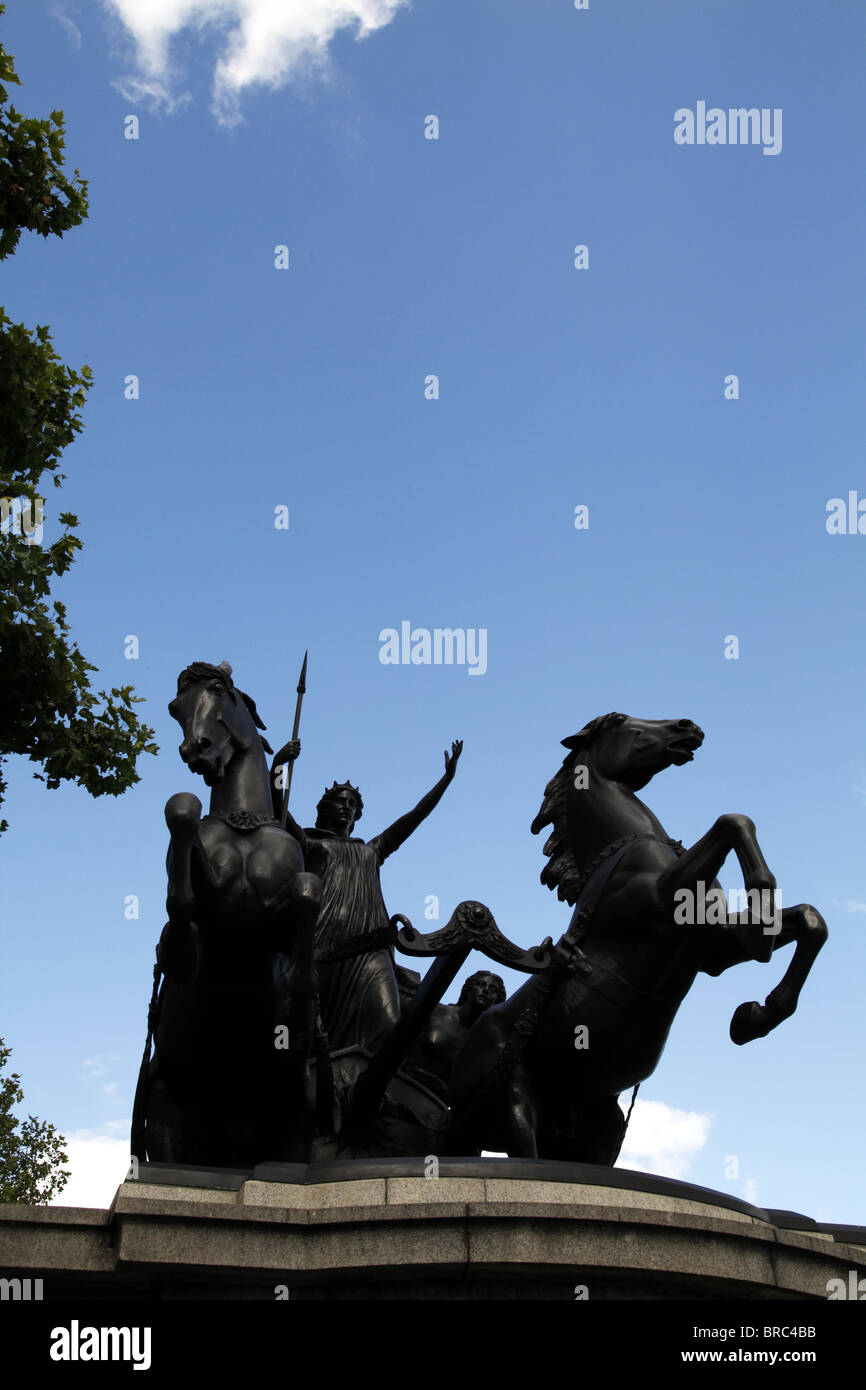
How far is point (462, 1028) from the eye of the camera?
11.9 m

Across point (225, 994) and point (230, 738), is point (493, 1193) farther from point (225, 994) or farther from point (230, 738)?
point (230, 738)

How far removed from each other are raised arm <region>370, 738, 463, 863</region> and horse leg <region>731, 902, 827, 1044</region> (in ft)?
13.7

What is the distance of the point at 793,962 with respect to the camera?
8992 millimetres

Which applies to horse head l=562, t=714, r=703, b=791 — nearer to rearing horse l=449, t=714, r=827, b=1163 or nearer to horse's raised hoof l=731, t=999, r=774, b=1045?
rearing horse l=449, t=714, r=827, b=1163

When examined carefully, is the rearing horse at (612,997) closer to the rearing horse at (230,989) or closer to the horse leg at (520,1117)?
the horse leg at (520,1117)

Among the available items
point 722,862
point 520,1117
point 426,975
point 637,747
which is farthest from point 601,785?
point 520,1117

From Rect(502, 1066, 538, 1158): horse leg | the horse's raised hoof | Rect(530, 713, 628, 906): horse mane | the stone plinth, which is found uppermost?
Rect(530, 713, 628, 906): horse mane

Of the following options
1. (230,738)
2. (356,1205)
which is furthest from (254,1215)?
(230,738)

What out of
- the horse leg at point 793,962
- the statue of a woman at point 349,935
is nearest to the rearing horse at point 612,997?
the horse leg at point 793,962

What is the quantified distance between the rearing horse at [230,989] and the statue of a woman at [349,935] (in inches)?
50.5

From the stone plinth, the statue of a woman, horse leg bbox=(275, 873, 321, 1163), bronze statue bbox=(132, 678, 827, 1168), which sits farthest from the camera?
the statue of a woman

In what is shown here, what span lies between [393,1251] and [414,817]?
20.3ft

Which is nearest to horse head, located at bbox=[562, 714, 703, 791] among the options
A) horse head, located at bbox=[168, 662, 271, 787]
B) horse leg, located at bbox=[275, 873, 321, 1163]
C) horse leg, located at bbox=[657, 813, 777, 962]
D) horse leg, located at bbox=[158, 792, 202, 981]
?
horse leg, located at bbox=[657, 813, 777, 962]

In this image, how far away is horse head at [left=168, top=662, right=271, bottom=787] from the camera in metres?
9.44
